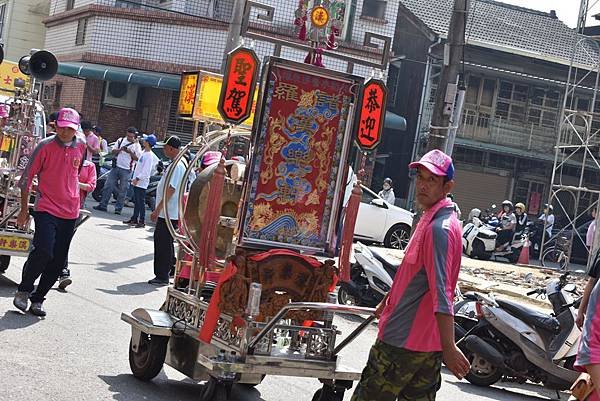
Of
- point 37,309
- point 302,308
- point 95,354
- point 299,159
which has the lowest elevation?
point 95,354

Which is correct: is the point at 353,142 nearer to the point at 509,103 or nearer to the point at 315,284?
the point at 315,284

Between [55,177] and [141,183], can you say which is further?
[141,183]

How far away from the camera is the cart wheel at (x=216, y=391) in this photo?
22.8 feet

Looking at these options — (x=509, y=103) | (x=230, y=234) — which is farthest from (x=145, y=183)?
(x=509, y=103)

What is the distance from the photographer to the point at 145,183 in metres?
20.2

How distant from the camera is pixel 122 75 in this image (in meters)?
30.8

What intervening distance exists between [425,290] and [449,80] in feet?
36.9

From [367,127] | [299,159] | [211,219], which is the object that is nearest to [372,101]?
[367,127]

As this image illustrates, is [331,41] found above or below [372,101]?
above

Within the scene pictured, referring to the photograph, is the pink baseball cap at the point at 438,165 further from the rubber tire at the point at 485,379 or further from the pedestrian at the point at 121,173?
the pedestrian at the point at 121,173

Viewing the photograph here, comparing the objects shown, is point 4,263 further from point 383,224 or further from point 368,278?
point 383,224

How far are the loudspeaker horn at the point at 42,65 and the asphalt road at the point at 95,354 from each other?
2294 millimetres

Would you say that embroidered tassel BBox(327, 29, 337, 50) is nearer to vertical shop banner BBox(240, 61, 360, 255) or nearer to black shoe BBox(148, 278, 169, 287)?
vertical shop banner BBox(240, 61, 360, 255)

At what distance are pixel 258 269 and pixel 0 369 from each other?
1.96 metres
